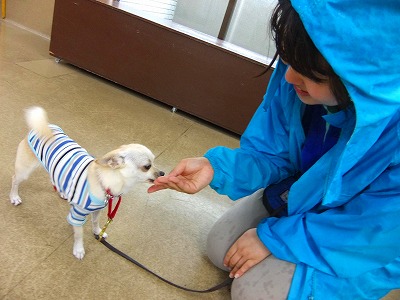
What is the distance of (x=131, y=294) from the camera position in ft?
3.82

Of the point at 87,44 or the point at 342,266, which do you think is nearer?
the point at 342,266

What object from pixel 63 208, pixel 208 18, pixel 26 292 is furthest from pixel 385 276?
pixel 208 18

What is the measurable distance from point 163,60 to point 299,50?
2055mm

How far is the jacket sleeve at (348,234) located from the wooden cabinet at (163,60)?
5.44 feet

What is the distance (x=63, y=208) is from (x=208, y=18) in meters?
2.61

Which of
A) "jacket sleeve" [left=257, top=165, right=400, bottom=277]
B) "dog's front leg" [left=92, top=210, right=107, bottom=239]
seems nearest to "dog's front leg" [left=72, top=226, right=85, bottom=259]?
"dog's front leg" [left=92, top=210, right=107, bottom=239]

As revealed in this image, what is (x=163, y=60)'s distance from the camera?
260 centimetres

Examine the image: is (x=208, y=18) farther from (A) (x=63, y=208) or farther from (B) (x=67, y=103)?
(A) (x=63, y=208)

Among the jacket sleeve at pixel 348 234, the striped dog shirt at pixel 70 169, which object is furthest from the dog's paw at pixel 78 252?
the jacket sleeve at pixel 348 234

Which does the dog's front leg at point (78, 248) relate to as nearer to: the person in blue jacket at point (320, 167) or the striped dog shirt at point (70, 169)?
the striped dog shirt at point (70, 169)

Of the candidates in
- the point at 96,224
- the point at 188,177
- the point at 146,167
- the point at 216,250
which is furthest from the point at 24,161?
the point at 216,250

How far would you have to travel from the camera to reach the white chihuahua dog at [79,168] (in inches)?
44.4

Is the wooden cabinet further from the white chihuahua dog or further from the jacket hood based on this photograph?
the jacket hood

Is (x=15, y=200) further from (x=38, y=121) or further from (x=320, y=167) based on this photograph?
(x=320, y=167)
